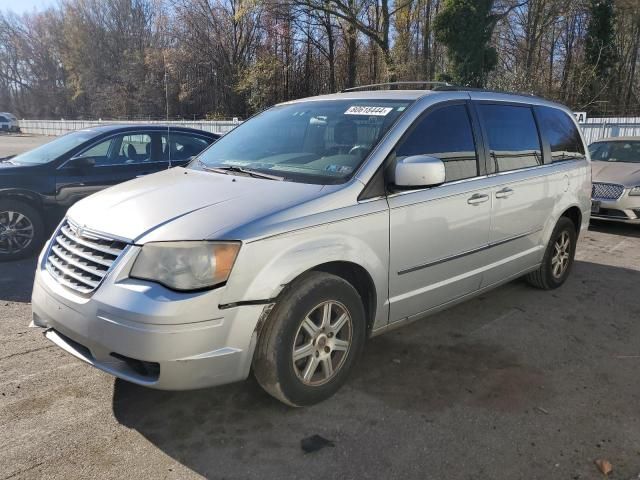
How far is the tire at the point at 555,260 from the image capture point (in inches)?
205

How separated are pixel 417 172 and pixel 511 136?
1683mm

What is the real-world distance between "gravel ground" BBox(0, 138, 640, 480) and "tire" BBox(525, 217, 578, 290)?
3.04 ft

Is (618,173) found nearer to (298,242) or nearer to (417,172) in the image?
(417,172)

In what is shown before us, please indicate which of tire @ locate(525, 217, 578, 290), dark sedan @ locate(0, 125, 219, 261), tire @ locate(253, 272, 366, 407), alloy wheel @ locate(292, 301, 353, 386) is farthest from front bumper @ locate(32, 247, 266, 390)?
dark sedan @ locate(0, 125, 219, 261)

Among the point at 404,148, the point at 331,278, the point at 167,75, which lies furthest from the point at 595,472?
the point at 167,75

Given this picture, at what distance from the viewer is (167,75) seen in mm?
44906

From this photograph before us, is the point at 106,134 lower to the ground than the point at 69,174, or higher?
higher

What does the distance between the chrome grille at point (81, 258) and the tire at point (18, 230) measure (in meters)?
3.52

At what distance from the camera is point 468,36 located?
27047mm

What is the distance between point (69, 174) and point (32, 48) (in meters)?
66.8

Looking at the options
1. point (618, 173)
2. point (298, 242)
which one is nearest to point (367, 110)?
point (298, 242)

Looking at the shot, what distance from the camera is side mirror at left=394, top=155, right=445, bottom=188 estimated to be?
10.6ft

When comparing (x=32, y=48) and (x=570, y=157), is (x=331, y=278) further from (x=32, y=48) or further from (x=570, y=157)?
(x=32, y=48)

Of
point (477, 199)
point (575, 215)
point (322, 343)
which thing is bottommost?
point (322, 343)
